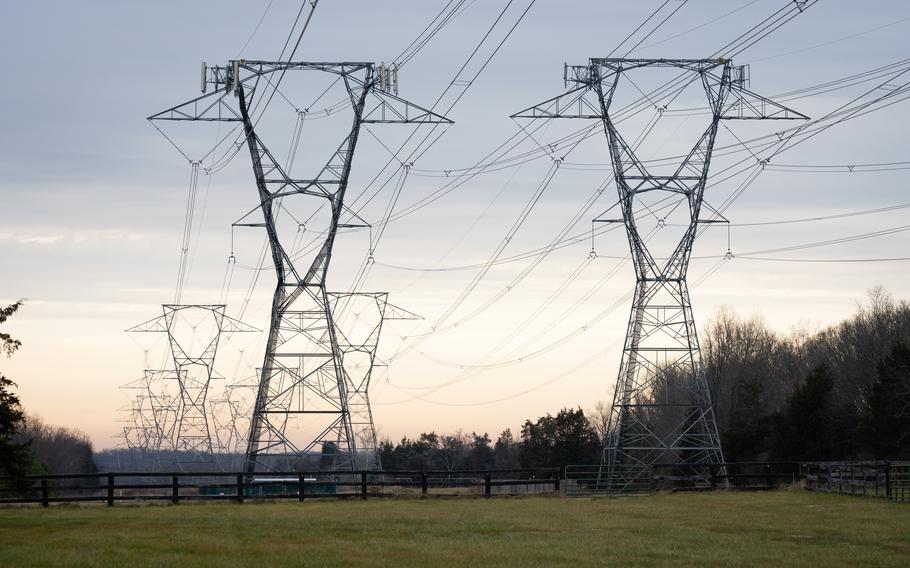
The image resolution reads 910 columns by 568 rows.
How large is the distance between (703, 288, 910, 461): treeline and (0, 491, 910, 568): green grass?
112 feet

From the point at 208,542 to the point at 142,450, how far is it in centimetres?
8278

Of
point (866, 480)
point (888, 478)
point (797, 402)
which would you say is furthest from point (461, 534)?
point (797, 402)

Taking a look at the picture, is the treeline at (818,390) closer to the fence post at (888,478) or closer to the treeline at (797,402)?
the treeline at (797,402)

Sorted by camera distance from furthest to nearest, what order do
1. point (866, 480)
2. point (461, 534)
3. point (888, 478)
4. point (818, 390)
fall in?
point (818, 390) < point (866, 480) < point (888, 478) < point (461, 534)

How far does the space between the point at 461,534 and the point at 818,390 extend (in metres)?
56.5

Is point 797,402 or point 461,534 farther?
point 797,402

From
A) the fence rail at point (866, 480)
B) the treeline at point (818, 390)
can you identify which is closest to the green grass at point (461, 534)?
the fence rail at point (866, 480)

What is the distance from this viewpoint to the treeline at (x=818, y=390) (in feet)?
220

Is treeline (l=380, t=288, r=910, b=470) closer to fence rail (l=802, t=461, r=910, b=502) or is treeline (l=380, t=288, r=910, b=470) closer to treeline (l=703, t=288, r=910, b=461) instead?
treeline (l=703, t=288, r=910, b=461)

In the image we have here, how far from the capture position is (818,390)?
7544cm

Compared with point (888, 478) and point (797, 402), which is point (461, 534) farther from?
point (797, 402)

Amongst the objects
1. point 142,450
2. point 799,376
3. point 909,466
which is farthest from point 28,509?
point 799,376

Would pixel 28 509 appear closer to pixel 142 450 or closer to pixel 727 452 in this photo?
pixel 727 452

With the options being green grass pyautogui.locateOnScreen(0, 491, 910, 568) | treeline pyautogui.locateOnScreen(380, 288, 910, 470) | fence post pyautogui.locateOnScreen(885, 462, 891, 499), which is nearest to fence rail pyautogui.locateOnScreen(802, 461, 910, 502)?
fence post pyautogui.locateOnScreen(885, 462, 891, 499)
